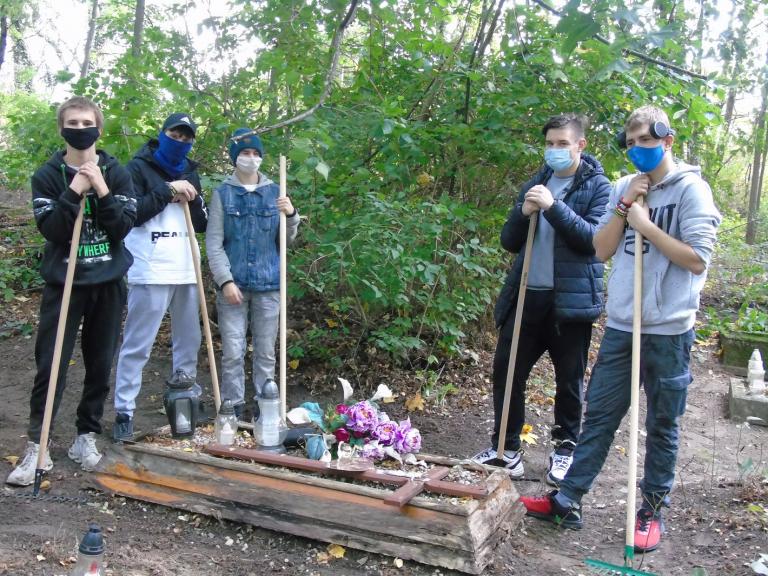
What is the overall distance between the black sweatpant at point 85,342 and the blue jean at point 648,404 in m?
2.73

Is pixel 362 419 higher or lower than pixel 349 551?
higher

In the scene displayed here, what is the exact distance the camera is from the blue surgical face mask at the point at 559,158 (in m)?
3.82

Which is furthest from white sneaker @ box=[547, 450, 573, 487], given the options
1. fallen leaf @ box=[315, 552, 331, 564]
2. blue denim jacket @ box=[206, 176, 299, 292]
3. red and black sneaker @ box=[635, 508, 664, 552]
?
blue denim jacket @ box=[206, 176, 299, 292]

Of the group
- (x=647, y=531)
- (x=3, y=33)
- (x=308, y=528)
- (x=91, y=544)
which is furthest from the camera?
(x=3, y=33)

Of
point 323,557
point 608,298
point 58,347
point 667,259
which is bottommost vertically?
point 323,557

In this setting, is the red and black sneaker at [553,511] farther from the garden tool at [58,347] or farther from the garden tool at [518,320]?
the garden tool at [58,347]

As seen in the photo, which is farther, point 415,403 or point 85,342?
point 415,403

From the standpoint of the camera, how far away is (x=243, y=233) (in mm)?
4383

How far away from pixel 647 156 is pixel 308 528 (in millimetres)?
2353

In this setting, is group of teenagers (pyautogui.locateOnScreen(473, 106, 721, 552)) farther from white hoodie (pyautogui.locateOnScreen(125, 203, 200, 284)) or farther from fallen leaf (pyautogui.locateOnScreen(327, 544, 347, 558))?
white hoodie (pyautogui.locateOnScreen(125, 203, 200, 284))

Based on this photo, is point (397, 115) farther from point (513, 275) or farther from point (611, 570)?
point (611, 570)

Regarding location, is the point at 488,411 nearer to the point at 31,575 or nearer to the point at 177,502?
the point at 177,502

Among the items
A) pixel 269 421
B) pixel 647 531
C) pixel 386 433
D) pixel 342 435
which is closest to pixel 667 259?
pixel 647 531

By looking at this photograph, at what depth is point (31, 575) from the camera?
2.74m
